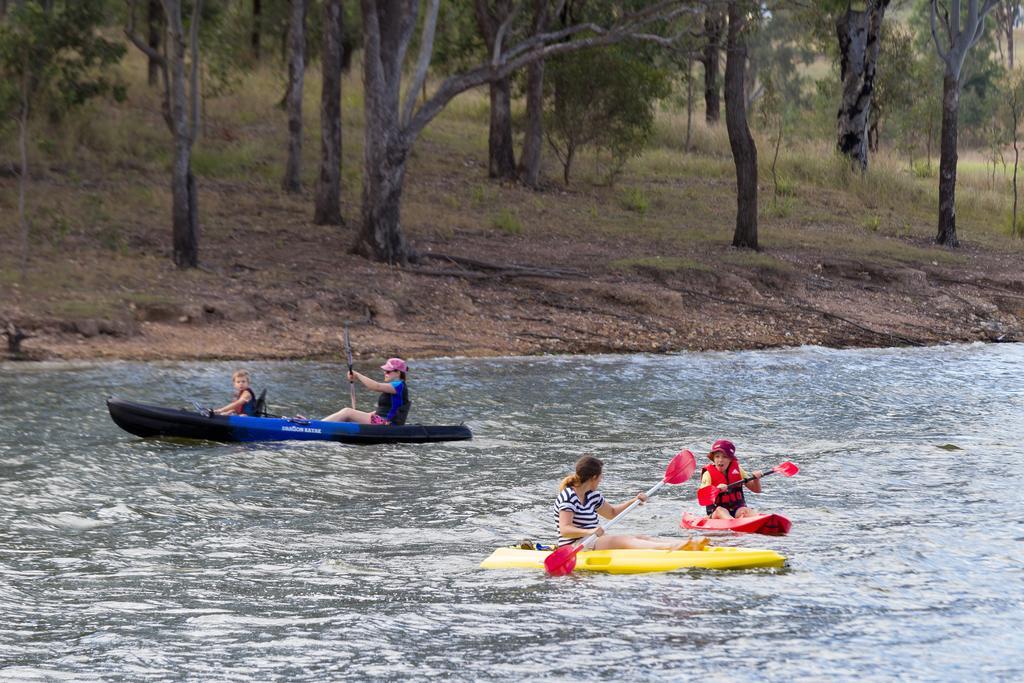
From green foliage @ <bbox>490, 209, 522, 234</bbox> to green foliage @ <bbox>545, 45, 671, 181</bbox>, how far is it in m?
5.18

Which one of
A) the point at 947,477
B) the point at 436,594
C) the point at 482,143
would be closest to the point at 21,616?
the point at 436,594

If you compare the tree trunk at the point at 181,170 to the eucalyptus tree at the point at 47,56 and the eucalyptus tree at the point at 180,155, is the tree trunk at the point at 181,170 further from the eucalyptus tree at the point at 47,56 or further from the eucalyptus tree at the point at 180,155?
the eucalyptus tree at the point at 47,56

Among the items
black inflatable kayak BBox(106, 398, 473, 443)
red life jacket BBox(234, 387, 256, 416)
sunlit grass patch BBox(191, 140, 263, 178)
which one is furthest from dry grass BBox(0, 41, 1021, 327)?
black inflatable kayak BBox(106, 398, 473, 443)

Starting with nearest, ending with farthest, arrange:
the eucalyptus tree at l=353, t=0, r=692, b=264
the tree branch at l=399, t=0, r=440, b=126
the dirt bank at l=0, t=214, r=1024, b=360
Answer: the dirt bank at l=0, t=214, r=1024, b=360, the tree branch at l=399, t=0, r=440, b=126, the eucalyptus tree at l=353, t=0, r=692, b=264

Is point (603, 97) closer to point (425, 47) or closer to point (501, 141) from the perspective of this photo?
point (501, 141)

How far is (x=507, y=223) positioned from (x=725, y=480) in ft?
57.7

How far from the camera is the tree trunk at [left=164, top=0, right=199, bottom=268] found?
2189cm

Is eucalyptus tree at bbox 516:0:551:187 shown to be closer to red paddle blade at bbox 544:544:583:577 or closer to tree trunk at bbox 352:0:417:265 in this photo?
tree trunk at bbox 352:0:417:265

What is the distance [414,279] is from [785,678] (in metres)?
16.5

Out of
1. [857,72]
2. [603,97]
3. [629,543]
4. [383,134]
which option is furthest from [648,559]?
[857,72]

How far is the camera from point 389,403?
15.6 metres

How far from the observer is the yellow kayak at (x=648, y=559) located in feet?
33.9

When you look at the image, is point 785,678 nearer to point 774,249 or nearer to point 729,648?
point 729,648

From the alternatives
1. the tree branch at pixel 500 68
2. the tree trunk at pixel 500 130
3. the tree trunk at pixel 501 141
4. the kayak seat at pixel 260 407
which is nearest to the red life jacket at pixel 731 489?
the kayak seat at pixel 260 407
